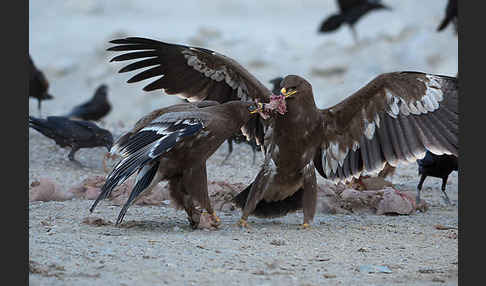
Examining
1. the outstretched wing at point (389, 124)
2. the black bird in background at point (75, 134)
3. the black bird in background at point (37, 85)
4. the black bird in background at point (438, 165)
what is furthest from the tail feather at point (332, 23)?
the outstretched wing at point (389, 124)

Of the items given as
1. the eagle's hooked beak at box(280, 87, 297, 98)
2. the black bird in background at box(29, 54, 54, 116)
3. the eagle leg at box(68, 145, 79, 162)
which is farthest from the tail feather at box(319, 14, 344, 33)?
the eagle's hooked beak at box(280, 87, 297, 98)

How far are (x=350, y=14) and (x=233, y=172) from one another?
9183 mm

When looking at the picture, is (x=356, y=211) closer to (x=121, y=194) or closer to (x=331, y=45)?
(x=121, y=194)

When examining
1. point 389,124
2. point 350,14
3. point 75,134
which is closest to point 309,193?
point 389,124

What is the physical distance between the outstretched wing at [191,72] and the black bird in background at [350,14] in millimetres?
10753

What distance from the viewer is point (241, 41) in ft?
62.4

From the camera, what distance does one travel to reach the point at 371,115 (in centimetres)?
767

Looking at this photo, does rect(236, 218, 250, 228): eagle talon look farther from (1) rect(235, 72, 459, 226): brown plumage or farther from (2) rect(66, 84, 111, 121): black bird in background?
(2) rect(66, 84, 111, 121): black bird in background

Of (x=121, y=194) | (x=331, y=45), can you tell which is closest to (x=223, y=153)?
(x=121, y=194)

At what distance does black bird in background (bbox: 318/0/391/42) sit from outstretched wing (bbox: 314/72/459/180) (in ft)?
36.4

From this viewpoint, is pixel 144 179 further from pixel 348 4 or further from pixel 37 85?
pixel 348 4

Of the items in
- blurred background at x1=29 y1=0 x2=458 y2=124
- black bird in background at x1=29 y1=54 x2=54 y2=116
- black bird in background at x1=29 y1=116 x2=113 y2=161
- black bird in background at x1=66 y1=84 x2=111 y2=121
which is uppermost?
blurred background at x1=29 y1=0 x2=458 y2=124

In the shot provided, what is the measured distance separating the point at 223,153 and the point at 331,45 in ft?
26.2

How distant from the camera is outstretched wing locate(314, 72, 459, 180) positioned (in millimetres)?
7406
